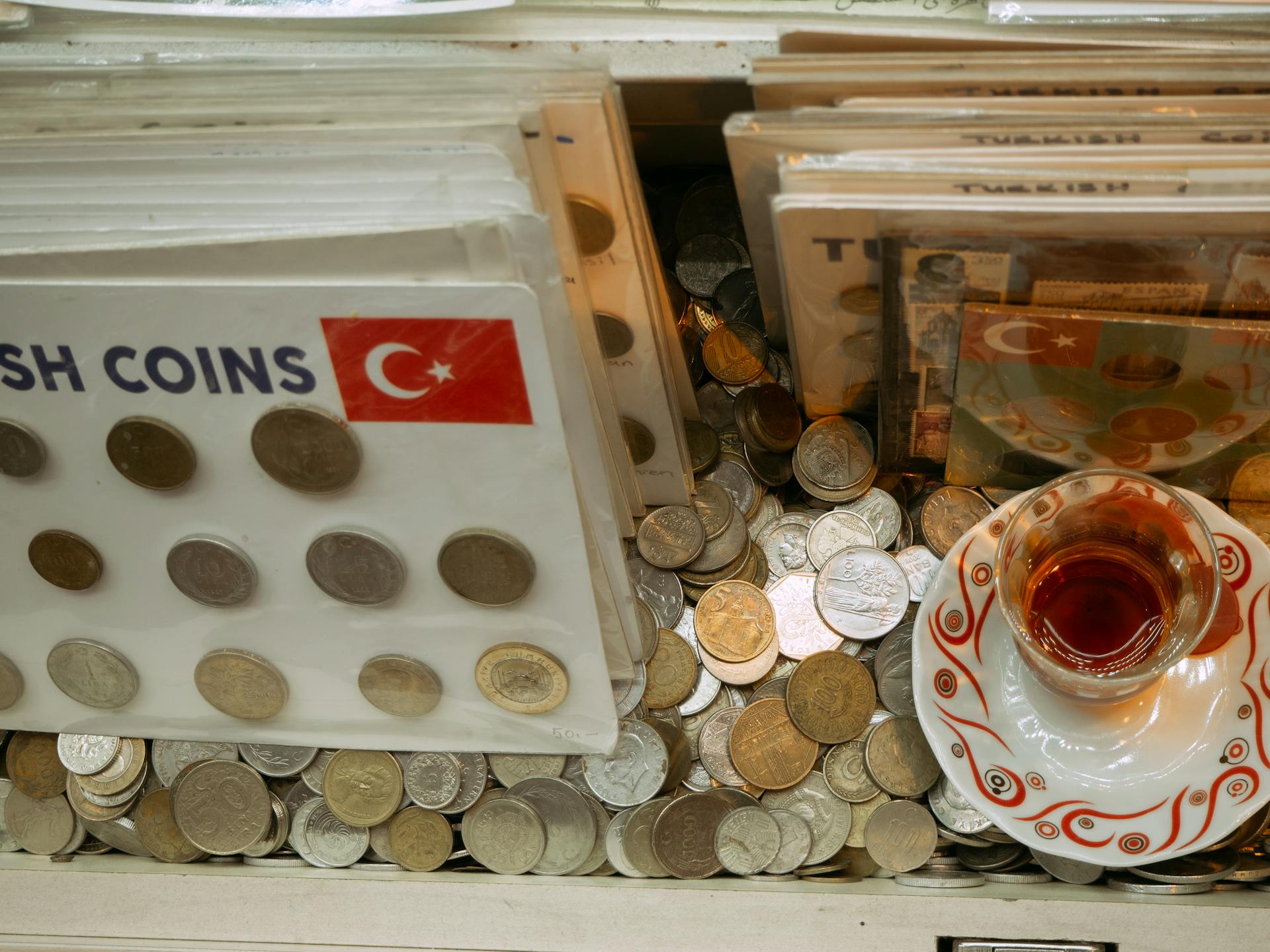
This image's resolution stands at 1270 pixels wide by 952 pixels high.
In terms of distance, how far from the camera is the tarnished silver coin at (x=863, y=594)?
1095 millimetres

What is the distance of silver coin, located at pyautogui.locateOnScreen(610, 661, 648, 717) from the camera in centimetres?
110

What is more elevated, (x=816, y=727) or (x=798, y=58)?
(x=798, y=58)

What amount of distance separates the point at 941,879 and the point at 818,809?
128mm

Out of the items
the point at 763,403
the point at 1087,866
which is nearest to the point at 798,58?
the point at 763,403

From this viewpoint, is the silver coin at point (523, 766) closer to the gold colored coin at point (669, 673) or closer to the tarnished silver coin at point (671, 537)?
the gold colored coin at point (669, 673)

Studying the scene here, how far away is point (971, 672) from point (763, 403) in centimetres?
35

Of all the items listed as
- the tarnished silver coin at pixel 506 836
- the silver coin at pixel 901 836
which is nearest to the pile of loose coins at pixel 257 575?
the tarnished silver coin at pixel 506 836

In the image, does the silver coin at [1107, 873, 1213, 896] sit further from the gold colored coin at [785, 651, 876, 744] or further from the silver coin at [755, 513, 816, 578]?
the silver coin at [755, 513, 816, 578]

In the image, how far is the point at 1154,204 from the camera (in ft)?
2.48

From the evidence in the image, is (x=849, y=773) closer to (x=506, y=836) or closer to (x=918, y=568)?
(x=918, y=568)

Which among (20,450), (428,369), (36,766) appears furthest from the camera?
(36,766)

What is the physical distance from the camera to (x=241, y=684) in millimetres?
1084

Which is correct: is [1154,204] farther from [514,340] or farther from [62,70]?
[62,70]

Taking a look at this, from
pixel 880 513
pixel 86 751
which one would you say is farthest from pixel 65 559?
pixel 880 513
